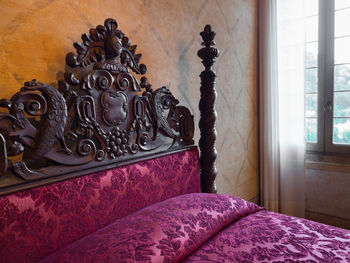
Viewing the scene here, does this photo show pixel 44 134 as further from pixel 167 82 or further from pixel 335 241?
pixel 335 241

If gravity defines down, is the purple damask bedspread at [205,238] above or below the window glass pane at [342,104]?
below

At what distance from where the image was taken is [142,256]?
65cm

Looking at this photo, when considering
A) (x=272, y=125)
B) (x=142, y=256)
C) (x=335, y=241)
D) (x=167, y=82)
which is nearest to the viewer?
(x=142, y=256)

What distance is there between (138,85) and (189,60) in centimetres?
54

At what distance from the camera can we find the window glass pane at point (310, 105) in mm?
2195

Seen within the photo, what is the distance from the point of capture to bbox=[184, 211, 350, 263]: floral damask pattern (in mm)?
773

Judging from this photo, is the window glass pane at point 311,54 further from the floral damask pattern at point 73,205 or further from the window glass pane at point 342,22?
the floral damask pattern at point 73,205

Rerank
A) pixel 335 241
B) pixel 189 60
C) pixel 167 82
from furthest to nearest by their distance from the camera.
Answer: pixel 189 60, pixel 167 82, pixel 335 241

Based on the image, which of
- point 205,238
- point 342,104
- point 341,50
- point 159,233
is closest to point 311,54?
point 341,50

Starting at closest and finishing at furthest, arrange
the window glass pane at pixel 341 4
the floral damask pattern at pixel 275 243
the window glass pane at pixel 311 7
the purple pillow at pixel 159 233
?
1. the purple pillow at pixel 159 233
2. the floral damask pattern at pixel 275 243
3. the window glass pane at pixel 341 4
4. the window glass pane at pixel 311 7

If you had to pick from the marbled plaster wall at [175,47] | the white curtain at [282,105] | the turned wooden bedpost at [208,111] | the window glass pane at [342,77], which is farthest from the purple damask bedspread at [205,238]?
the window glass pane at [342,77]

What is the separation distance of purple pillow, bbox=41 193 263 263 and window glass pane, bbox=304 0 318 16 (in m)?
1.92

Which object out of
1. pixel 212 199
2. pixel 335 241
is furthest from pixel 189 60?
pixel 335 241

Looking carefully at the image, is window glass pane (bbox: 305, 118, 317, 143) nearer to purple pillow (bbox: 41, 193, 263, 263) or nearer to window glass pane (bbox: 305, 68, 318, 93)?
window glass pane (bbox: 305, 68, 318, 93)
